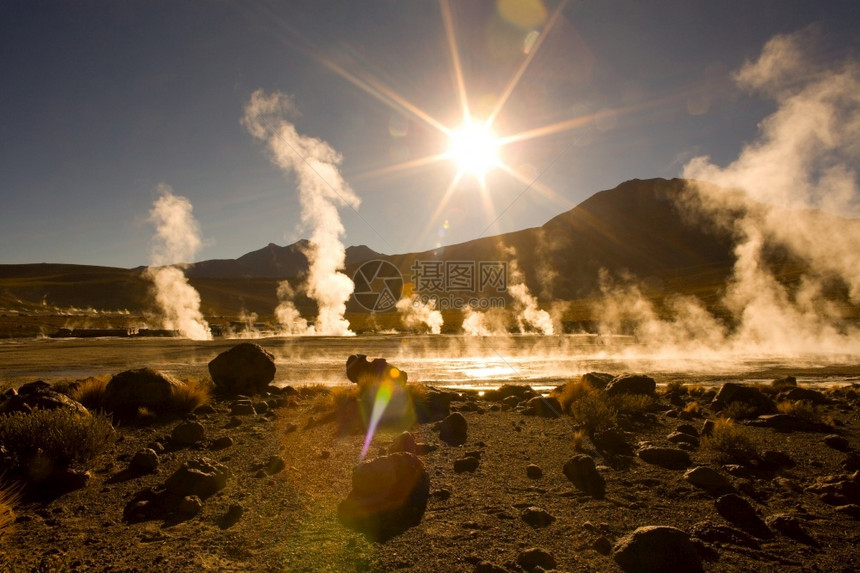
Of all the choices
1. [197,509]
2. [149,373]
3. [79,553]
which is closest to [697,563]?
[197,509]

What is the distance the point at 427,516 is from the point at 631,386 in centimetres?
974

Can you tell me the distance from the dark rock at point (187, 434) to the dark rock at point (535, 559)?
6784mm

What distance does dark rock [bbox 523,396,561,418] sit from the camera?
12.1 m

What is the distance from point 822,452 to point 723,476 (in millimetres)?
3138

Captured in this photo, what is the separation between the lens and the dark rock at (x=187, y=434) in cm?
869

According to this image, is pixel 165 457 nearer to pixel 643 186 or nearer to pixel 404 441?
pixel 404 441

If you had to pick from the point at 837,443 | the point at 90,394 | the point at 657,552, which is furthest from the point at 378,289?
the point at 657,552

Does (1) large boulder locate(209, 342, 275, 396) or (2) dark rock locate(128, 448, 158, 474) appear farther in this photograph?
(1) large boulder locate(209, 342, 275, 396)

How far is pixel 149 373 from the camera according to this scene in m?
11.1

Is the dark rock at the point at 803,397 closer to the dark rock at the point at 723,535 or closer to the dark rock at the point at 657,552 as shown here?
the dark rock at the point at 723,535

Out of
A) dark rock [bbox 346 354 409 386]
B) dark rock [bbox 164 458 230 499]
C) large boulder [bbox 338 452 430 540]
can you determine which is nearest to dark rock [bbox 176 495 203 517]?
dark rock [bbox 164 458 230 499]

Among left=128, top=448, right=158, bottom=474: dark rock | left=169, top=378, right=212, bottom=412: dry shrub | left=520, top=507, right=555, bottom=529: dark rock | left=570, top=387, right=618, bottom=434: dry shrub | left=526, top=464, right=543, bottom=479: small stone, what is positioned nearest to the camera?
left=520, top=507, right=555, bottom=529: dark rock

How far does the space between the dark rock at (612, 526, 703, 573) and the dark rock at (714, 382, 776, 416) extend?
8760 mm

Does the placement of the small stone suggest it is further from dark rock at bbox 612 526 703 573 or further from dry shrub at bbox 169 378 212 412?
dry shrub at bbox 169 378 212 412
